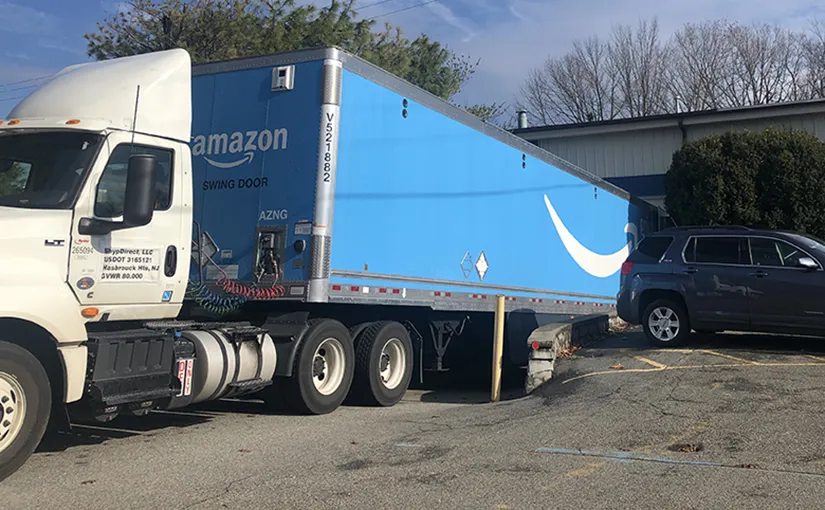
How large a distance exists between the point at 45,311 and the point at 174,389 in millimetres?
1483

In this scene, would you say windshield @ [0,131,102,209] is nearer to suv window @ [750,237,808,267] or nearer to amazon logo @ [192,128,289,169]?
amazon logo @ [192,128,289,169]

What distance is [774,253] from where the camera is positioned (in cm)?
1118

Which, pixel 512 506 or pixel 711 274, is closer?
pixel 512 506

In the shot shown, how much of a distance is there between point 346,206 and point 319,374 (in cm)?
194

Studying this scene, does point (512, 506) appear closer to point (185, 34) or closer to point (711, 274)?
point (711, 274)

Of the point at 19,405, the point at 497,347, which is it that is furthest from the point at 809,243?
the point at 19,405

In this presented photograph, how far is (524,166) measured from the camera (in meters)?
12.8

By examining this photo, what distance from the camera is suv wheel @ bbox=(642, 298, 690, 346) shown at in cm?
1165

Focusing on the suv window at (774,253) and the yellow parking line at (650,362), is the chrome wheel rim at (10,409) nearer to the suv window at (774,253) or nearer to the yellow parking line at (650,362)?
the yellow parking line at (650,362)

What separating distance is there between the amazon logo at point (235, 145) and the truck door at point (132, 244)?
1304 millimetres

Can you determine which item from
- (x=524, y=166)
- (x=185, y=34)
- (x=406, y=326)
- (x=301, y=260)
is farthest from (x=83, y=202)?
(x=185, y=34)

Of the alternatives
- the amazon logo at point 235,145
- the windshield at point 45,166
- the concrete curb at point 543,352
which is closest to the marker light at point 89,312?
the windshield at point 45,166

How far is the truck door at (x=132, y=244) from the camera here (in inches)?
252

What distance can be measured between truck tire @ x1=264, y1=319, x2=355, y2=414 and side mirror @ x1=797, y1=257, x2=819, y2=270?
6.39m
